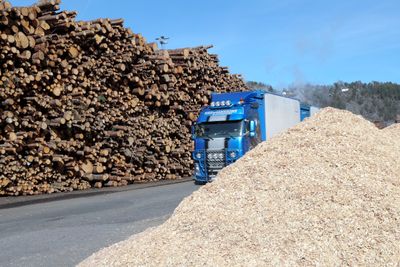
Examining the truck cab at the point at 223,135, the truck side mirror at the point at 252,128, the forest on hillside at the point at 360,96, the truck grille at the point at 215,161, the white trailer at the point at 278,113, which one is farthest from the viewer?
the forest on hillside at the point at 360,96

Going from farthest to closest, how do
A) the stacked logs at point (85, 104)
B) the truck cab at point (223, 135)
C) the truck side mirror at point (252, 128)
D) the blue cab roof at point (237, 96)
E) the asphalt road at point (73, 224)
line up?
the blue cab roof at point (237, 96) < the truck side mirror at point (252, 128) < the truck cab at point (223, 135) < the stacked logs at point (85, 104) < the asphalt road at point (73, 224)

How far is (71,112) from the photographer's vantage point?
15781 millimetres

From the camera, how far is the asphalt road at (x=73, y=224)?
23.2 feet

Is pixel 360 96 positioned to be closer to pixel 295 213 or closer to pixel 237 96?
pixel 237 96

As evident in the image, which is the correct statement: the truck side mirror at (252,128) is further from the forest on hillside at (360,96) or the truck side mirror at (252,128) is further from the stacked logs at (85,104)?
the forest on hillside at (360,96)

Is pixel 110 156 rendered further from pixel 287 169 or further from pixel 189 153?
pixel 287 169

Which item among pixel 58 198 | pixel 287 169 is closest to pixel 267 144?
pixel 287 169

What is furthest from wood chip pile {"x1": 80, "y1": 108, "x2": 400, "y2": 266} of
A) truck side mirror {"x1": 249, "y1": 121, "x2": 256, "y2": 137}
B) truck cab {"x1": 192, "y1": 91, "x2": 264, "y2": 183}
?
truck side mirror {"x1": 249, "y1": 121, "x2": 256, "y2": 137}

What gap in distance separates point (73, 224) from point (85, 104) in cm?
738

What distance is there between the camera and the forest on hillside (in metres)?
68.1

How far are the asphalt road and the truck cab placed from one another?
186 cm

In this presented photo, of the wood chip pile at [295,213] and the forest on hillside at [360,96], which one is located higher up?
the forest on hillside at [360,96]

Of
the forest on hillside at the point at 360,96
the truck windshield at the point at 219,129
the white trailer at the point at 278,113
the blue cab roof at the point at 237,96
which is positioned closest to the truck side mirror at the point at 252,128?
the truck windshield at the point at 219,129

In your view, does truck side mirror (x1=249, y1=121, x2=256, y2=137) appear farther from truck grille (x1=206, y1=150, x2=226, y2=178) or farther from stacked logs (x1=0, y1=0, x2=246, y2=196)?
stacked logs (x1=0, y1=0, x2=246, y2=196)
